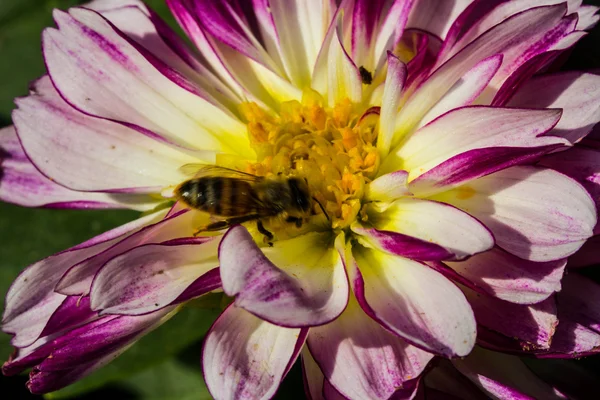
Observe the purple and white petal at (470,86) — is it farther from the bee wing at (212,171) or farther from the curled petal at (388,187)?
the bee wing at (212,171)

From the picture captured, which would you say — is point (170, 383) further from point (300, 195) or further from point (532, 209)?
point (532, 209)

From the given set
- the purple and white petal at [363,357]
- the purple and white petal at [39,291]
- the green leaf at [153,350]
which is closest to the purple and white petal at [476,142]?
the purple and white petal at [363,357]

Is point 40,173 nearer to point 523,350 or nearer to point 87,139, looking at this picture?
point 87,139

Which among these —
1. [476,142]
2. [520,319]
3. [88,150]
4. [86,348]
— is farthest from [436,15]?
[86,348]

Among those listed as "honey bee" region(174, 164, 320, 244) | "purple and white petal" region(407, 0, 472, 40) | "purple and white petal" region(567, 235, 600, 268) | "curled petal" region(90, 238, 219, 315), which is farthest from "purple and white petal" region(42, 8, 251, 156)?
"purple and white petal" region(567, 235, 600, 268)

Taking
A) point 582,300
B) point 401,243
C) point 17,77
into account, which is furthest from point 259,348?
point 17,77
